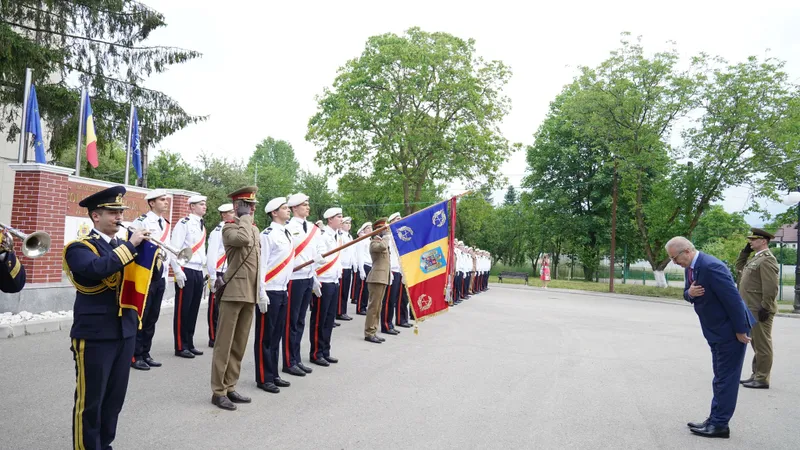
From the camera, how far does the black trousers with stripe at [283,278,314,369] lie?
22.1 ft

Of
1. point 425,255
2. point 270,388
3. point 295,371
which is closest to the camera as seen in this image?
point 270,388

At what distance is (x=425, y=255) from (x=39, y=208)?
738cm

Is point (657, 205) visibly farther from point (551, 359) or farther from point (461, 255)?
point (551, 359)

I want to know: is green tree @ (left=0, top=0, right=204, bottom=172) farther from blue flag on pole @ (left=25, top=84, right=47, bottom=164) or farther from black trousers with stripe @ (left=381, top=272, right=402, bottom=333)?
black trousers with stripe @ (left=381, top=272, right=402, bottom=333)

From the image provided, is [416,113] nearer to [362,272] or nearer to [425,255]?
[362,272]

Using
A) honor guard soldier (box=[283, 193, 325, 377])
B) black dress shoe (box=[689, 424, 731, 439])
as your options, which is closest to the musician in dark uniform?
honor guard soldier (box=[283, 193, 325, 377])

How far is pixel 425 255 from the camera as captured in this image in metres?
7.38

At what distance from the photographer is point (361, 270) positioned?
533 inches

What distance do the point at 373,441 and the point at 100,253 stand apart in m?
2.59

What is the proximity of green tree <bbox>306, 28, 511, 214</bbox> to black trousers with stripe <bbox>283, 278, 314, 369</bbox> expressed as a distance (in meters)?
24.5

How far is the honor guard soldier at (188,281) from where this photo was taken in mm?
7699

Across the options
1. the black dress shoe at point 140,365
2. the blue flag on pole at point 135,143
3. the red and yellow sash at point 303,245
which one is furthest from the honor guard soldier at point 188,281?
the blue flag on pole at point 135,143

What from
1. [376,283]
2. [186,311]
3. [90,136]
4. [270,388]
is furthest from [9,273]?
[90,136]

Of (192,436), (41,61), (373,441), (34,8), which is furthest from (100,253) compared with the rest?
(34,8)
